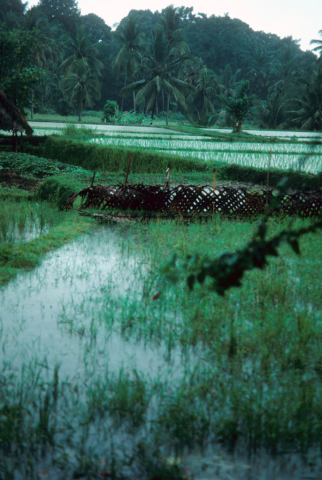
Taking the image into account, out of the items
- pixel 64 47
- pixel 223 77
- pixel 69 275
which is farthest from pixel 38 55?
pixel 69 275

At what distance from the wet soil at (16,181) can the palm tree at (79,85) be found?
56.6 ft

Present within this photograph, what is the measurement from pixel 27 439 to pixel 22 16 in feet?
108

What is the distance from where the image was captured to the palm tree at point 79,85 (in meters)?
26.5

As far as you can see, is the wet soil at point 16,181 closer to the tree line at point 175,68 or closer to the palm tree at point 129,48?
the tree line at point 175,68

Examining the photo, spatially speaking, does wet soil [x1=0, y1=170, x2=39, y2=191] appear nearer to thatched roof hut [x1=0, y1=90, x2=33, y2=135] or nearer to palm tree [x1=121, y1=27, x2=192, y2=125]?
thatched roof hut [x1=0, y1=90, x2=33, y2=135]

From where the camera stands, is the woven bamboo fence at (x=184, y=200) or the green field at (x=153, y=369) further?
the woven bamboo fence at (x=184, y=200)

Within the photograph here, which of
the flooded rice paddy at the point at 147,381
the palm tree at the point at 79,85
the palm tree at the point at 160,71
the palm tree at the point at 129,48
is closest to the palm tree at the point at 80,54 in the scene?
the palm tree at the point at 79,85

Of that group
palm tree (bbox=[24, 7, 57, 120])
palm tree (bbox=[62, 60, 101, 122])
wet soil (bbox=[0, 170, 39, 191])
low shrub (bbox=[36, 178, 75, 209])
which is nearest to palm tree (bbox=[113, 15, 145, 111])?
palm tree (bbox=[62, 60, 101, 122])

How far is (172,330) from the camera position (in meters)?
2.88

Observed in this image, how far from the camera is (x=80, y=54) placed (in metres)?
28.6

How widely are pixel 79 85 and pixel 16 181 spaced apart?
62.0 ft

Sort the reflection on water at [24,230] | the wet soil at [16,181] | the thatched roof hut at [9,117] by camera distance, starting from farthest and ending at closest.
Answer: the thatched roof hut at [9,117] < the wet soil at [16,181] < the reflection on water at [24,230]

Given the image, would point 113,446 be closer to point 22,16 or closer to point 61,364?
point 61,364

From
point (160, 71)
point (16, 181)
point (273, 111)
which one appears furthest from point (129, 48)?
point (16, 181)
